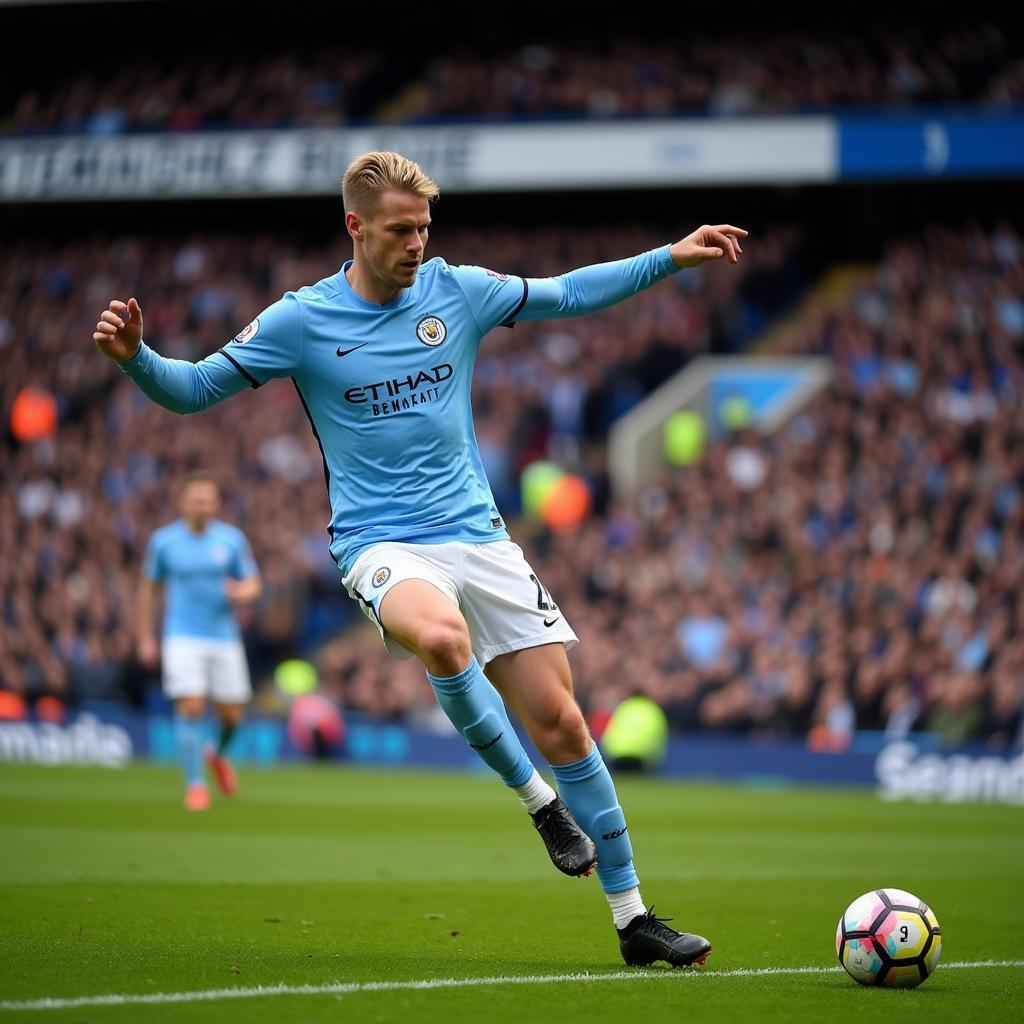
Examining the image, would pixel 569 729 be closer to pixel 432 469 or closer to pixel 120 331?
pixel 432 469

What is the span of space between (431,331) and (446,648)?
1214 millimetres

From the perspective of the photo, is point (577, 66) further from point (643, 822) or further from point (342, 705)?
point (643, 822)

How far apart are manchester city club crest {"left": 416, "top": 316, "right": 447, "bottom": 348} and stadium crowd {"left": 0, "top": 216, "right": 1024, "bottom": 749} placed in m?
13.4

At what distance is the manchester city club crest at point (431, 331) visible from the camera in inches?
242

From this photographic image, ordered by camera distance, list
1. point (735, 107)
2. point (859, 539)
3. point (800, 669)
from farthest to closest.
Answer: point (735, 107) → point (859, 539) → point (800, 669)

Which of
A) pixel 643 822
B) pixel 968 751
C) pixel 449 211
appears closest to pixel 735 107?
pixel 449 211

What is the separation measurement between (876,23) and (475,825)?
1812 centimetres

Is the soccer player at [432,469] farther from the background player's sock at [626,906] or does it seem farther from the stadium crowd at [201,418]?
the stadium crowd at [201,418]


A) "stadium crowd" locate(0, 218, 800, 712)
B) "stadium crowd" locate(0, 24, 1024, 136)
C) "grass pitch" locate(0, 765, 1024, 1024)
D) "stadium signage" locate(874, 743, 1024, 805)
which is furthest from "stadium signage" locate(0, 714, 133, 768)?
"stadium crowd" locate(0, 24, 1024, 136)

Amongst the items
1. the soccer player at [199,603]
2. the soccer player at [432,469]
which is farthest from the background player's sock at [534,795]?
the soccer player at [199,603]

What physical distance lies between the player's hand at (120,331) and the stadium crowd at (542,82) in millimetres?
21390

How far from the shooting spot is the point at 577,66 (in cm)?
2839

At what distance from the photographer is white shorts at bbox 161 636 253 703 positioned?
44.7ft

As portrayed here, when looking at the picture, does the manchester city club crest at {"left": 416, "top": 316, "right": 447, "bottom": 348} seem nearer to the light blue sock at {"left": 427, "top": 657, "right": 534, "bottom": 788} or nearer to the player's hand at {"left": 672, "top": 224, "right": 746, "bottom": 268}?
the player's hand at {"left": 672, "top": 224, "right": 746, "bottom": 268}
